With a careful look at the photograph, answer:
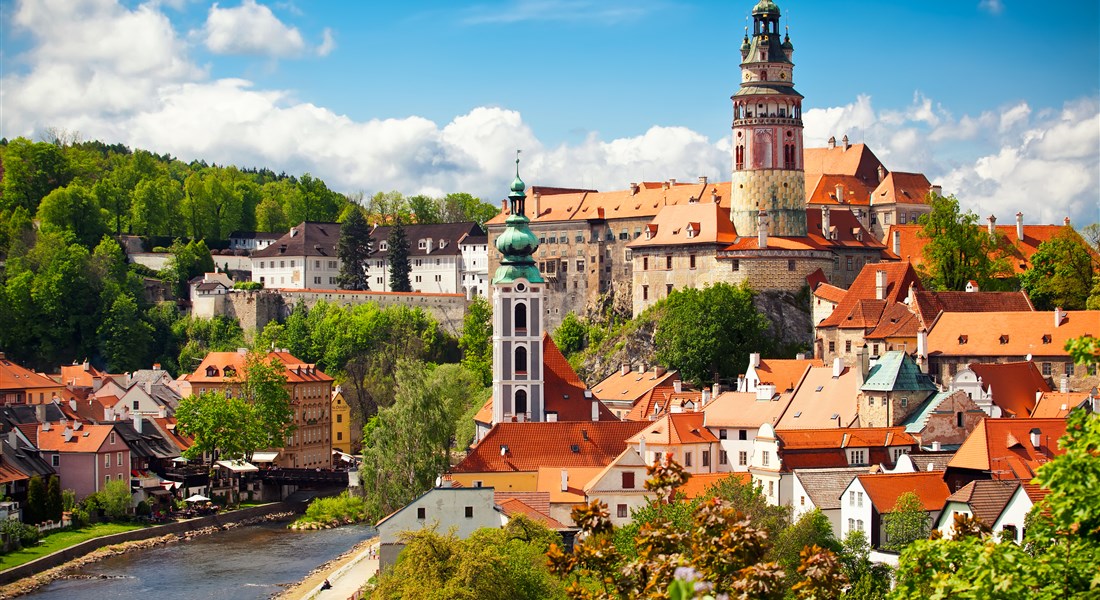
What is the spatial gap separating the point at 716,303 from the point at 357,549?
940 inches

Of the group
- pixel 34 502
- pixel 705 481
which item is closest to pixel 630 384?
pixel 705 481

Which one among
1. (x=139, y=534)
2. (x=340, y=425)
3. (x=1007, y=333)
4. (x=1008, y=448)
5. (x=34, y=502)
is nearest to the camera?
(x=1008, y=448)

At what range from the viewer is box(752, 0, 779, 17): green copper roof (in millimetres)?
76812

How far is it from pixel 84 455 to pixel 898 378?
28.6 metres

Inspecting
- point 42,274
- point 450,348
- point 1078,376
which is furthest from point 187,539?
point 42,274

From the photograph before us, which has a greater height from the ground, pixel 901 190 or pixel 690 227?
pixel 901 190

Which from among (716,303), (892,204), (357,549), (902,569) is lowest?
(357,549)

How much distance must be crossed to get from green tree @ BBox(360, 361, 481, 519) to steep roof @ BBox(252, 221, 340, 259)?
48.7m

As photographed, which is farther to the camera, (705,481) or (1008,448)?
(705,481)

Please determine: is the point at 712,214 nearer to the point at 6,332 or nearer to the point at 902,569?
the point at 6,332

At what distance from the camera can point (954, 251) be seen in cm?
7138

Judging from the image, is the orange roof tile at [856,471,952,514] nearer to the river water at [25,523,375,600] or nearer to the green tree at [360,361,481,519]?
the river water at [25,523,375,600]

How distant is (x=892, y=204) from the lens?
8669 cm

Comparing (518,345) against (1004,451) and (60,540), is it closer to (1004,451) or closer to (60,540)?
(60,540)
